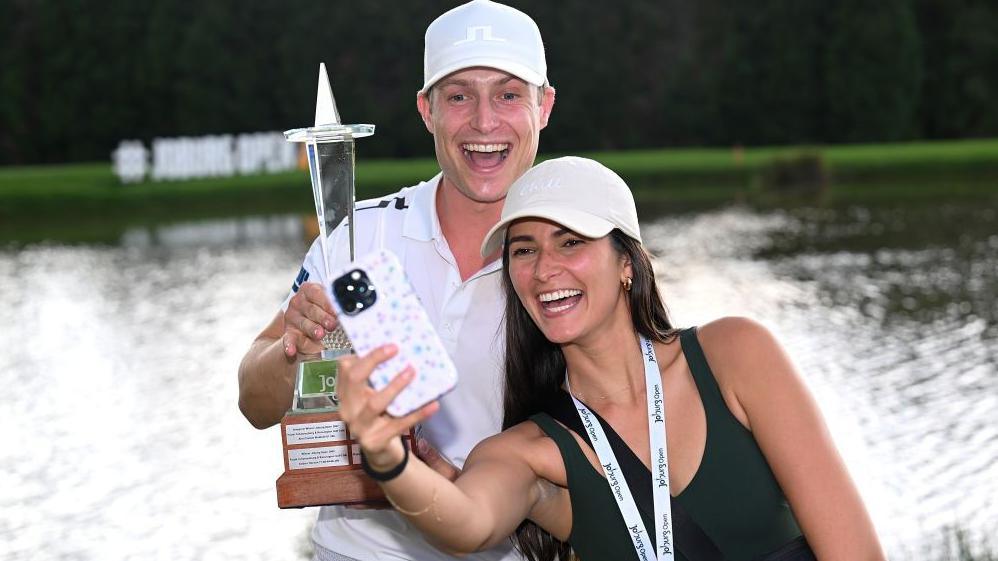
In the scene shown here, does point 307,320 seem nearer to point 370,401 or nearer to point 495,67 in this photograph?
point 495,67

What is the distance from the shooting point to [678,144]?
126 ft

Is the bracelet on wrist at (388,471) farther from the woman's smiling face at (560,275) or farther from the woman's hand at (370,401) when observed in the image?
the woman's smiling face at (560,275)

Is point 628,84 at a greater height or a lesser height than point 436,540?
greater

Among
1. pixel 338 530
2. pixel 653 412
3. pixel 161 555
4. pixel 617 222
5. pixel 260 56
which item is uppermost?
pixel 260 56

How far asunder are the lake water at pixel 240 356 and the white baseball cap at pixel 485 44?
361cm

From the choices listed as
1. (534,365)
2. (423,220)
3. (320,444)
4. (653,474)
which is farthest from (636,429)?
(423,220)

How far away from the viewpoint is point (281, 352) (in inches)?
118

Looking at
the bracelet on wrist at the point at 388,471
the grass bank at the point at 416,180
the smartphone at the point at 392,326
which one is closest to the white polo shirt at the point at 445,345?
the bracelet on wrist at the point at 388,471

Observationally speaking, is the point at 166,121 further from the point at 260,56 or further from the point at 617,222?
the point at 617,222

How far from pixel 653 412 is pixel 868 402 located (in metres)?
7.76

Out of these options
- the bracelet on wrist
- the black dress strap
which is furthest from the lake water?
the bracelet on wrist

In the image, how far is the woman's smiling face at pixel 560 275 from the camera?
2736mm

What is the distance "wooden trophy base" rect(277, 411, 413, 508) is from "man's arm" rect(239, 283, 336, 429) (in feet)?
0.57

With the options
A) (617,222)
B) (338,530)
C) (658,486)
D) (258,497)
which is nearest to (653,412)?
(658,486)
